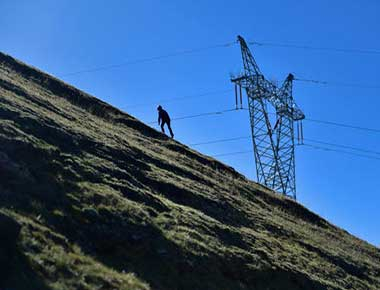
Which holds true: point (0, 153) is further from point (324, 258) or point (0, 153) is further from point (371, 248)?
point (371, 248)

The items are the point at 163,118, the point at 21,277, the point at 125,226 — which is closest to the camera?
the point at 21,277

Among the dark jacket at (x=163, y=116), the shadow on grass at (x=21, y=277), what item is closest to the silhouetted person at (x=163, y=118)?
the dark jacket at (x=163, y=116)

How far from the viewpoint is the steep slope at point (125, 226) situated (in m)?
11.7

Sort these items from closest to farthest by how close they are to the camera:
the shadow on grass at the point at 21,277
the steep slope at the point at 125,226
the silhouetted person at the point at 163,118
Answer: the shadow on grass at the point at 21,277 → the steep slope at the point at 125,226 → the silhouetted person at the point at 163,118

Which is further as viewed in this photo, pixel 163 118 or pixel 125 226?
pixel 163 118

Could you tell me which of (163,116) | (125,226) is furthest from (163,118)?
(125,226)

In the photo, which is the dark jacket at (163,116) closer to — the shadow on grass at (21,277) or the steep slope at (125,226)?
the steep slope at (125,226)

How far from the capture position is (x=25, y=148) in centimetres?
1723

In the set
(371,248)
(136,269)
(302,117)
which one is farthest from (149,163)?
(302,117)

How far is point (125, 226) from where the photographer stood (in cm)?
1505

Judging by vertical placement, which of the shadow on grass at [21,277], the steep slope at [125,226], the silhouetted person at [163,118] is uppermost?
the silhouetted person at [163,118]

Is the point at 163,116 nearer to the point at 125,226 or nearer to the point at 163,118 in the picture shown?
the point at 163,118

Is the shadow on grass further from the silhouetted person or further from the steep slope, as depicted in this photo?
the silhouetted person

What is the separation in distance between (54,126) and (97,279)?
1177 centimetres
